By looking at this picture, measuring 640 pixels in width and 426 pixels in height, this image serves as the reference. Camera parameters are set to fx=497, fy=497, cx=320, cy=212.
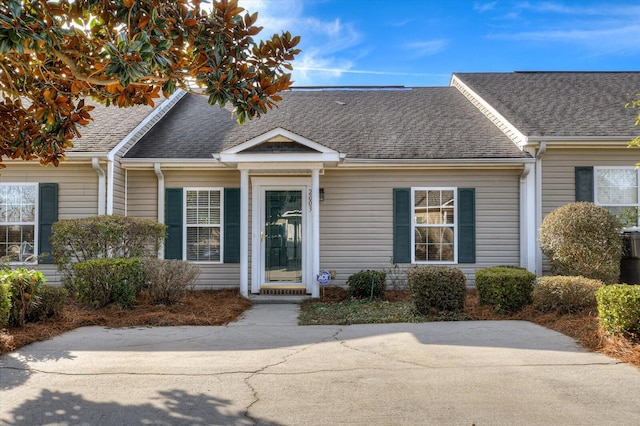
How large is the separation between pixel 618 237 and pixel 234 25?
26.5 ft

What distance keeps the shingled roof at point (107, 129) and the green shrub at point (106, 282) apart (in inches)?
119

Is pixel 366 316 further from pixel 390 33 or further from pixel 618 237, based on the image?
pixel 390 33

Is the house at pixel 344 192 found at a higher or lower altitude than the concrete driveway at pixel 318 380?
higher

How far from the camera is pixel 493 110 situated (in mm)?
11773

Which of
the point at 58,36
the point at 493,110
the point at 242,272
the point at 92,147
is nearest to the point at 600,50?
the point at 493,110

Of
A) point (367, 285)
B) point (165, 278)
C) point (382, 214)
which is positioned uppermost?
point (382, 214)

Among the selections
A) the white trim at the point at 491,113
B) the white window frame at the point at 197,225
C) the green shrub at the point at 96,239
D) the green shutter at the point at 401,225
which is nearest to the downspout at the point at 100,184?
the green shrub at the point at 96,239

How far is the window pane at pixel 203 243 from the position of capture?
10.9m

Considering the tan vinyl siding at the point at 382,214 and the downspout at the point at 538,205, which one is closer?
the downspout at the point at 538,205

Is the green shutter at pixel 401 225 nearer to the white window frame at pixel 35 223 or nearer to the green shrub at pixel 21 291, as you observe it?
the green shrub at pixel 21 291

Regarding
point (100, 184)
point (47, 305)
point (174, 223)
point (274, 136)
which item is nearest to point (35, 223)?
point (100, 184)

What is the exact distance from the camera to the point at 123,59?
3.36 m

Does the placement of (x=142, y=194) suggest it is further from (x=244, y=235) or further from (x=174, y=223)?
(x=244, y=235)

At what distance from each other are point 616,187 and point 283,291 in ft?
24.3
